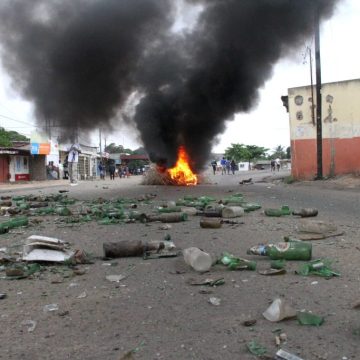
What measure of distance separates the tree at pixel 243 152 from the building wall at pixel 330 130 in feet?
179

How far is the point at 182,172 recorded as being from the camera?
1816 centimetres

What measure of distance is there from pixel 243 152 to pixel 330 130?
5814 cm

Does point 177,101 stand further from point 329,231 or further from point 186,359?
point 186,359

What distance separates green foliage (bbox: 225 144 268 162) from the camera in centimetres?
7650

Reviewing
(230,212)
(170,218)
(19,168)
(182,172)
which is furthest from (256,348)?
(19,168)

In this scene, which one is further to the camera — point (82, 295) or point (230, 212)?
point (230, 212)

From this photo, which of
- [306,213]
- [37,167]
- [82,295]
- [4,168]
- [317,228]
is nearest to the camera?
[82,295]

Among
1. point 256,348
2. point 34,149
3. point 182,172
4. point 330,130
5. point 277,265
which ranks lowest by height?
point 256,348

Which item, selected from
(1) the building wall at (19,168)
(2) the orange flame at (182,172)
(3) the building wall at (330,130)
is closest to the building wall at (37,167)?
(1) the building wall at (19,168)

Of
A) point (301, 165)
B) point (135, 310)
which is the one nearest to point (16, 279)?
point (135, 310)

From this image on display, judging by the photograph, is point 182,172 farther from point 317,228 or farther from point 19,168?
point 19,168

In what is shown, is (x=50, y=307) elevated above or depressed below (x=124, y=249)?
below

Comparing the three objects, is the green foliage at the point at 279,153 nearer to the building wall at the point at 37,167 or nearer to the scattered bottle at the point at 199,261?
the building wall at the point at 37,167

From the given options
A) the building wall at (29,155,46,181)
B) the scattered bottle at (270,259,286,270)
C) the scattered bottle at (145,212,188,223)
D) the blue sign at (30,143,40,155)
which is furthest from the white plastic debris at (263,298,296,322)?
the building wall at (29,155,46,181)
